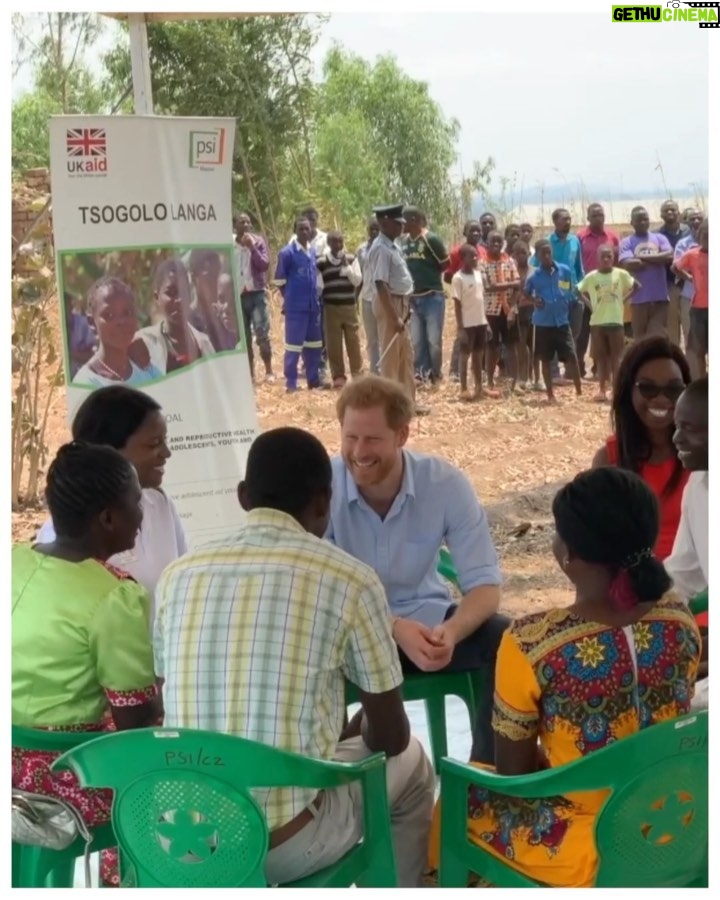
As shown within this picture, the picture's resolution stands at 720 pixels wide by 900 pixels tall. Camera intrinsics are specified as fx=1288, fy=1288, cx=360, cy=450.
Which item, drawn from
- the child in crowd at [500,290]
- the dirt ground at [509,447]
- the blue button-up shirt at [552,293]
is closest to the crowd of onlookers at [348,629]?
the dirt ground at [509,447]

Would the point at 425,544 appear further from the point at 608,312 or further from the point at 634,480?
the point at 608,312

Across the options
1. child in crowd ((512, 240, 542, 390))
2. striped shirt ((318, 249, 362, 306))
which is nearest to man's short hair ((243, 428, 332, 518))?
child in crowd ((512, 240, 542, 390))

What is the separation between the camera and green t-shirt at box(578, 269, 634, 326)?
11.0 meters

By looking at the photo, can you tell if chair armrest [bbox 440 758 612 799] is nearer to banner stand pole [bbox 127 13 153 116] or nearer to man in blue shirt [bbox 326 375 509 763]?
man in blue shirt [bbox 326 375 509 763]

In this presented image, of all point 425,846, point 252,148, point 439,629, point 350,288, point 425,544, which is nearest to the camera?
point 425,846

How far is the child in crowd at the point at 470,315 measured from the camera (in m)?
11.3

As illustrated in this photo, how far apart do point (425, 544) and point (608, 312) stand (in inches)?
315

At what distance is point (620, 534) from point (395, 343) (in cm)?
866

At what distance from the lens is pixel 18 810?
2.40 metres

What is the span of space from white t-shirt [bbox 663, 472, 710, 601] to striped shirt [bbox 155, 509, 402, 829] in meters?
1.16

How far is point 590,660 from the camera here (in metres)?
2.16

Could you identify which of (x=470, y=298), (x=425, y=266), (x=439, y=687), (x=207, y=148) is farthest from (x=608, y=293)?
(x=439, y=687)

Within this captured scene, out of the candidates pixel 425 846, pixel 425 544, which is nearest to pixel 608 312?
pixel 425 544

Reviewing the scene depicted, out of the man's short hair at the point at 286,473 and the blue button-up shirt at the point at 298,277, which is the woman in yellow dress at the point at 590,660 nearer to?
the man's short hair at the point at 286,473
